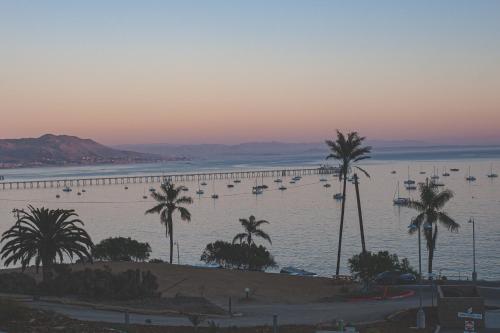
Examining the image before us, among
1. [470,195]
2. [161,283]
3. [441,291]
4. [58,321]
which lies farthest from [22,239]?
[470,195]

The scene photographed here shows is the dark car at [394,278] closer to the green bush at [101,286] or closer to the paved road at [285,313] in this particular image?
the paved road at [285,313]

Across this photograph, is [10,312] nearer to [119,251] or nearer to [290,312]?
[290,312]

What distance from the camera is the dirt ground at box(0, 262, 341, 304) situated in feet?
118

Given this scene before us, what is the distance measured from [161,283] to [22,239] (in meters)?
8.66

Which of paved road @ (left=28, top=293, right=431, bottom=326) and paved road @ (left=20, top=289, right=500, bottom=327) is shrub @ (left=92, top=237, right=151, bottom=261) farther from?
paved road @ (left=20, top=289, right=500, bottom=327)

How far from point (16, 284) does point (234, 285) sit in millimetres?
12632

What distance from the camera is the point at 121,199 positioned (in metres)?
166

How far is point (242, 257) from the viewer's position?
56125 mm

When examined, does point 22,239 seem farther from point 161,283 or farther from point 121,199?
point 121,199

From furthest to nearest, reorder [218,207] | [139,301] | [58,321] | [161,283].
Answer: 1. [218,207]
2. [161,283]
3. [139,301]
4. [58,321]

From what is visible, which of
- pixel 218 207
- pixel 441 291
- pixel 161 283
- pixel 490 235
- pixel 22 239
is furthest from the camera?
pixel 218 207

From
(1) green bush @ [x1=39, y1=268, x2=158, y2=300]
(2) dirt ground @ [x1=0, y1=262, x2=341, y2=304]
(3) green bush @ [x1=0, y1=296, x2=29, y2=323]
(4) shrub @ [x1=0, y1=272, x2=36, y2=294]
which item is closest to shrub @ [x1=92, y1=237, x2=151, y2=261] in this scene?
(2) dirt ground @ [x1=0, y1=262, x2=341, y2=304]

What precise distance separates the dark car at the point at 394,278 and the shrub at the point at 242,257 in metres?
16.7

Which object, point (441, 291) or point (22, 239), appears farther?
point (22, 239)
